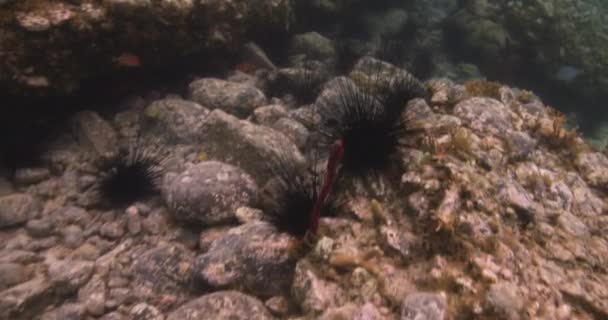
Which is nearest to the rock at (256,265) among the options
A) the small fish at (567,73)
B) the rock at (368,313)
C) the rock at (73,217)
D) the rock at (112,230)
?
the rock at (368,313)

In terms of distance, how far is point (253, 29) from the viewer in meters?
7.45

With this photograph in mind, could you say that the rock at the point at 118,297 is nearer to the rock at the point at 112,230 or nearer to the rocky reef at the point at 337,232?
the rocky reef at the point at 337,232

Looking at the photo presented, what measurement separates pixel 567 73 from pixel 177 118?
12571mm

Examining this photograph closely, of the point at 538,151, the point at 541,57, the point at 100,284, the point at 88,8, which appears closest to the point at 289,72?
the point at 88,8

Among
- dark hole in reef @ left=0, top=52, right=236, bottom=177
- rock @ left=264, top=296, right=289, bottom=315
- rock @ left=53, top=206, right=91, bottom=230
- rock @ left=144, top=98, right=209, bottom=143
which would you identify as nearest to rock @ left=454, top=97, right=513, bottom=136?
rock @ left=264, top=296, right=289, bottom=315

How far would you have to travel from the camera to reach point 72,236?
13.9 ft

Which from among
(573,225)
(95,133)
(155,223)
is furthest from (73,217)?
(573,225)

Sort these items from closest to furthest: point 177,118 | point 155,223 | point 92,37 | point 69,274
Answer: point 69,274
point 155,223
point 92,37
point 177,118

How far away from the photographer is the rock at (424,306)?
2.63 metres

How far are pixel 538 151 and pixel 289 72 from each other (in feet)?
14.0

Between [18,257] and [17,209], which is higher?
[17,209]

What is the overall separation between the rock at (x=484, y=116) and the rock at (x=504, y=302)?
2038 mm

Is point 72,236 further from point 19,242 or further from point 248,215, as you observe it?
point 248,215

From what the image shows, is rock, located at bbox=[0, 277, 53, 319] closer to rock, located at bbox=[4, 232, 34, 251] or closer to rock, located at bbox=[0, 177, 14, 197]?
rock, located at bbox=[4, 232, 34, 251]
